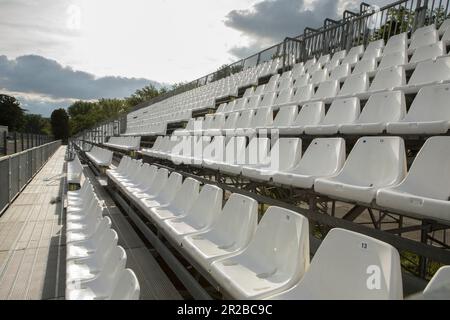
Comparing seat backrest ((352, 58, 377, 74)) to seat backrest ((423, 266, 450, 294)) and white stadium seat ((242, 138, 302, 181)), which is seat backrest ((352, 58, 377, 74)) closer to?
white stadium seat ((242, 138, 302, 181))

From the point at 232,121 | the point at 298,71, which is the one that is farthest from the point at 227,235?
the point at 298,71

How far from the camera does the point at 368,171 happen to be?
2131 millimetres

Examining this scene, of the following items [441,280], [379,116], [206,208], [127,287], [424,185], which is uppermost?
[379,116]

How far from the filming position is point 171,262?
264cm

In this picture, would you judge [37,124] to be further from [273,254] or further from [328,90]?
[273,254]

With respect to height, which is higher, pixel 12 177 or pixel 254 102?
pixel 254 102

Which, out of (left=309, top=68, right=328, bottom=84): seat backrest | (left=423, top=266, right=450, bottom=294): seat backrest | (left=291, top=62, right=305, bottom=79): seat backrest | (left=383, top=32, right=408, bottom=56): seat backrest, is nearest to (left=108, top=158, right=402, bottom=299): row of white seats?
(left=423, top=266, right=450, bottom=294): seat backrest

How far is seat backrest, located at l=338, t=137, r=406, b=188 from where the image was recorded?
1954mm

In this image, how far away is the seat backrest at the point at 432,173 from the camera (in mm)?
1650

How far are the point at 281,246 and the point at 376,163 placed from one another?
0.90m

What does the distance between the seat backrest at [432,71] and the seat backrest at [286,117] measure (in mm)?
1239

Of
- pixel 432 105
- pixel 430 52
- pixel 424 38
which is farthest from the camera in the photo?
pixel 424 38

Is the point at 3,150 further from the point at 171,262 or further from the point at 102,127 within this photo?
the point at 102,127
